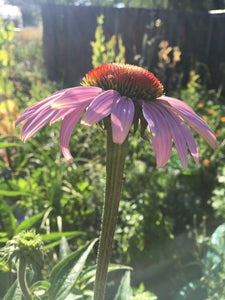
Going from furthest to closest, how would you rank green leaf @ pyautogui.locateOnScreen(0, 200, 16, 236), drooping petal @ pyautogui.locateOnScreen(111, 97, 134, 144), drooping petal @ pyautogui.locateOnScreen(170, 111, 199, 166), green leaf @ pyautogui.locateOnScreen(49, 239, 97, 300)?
green leaf @ pyautogui.locateOnScreen(0, 200, 16, 236)
green leaf @ pyautogui.locateOnScreen(49, 239, 97, 300)
drooping petal @ pyautogui.locateOnScreen(170, 111, 199, 166)
drooping petal @ pyautogui.locateOnScreen(111, 97, 134, 144)

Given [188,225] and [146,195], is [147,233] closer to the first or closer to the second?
[146,195]

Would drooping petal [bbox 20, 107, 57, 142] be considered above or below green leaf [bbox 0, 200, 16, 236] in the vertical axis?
above

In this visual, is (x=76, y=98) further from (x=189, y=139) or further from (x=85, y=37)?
(x=85, y=37)

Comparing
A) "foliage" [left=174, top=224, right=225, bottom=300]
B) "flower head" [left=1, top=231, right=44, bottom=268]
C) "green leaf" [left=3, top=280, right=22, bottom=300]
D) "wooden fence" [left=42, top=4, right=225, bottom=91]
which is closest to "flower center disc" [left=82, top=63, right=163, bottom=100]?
"flower head" [left=1, top=231, right=44, bottom=268]

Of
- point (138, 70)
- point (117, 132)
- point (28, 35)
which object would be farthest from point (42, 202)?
point (28, 35)

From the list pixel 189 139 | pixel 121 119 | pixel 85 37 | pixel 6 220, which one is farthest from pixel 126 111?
pixel 85 37

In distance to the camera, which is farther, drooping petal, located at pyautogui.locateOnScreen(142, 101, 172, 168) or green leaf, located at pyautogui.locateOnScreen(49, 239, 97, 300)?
green leaf, located at pyautogui.locateOnScreen(49, 239, 97, 300)

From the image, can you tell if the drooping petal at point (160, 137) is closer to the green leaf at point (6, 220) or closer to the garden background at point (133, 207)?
the garden background at point (133, 207)

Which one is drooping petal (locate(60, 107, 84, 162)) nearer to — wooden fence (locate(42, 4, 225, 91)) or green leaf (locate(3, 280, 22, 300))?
green leaf (locate(3, 280, 22, 300))
